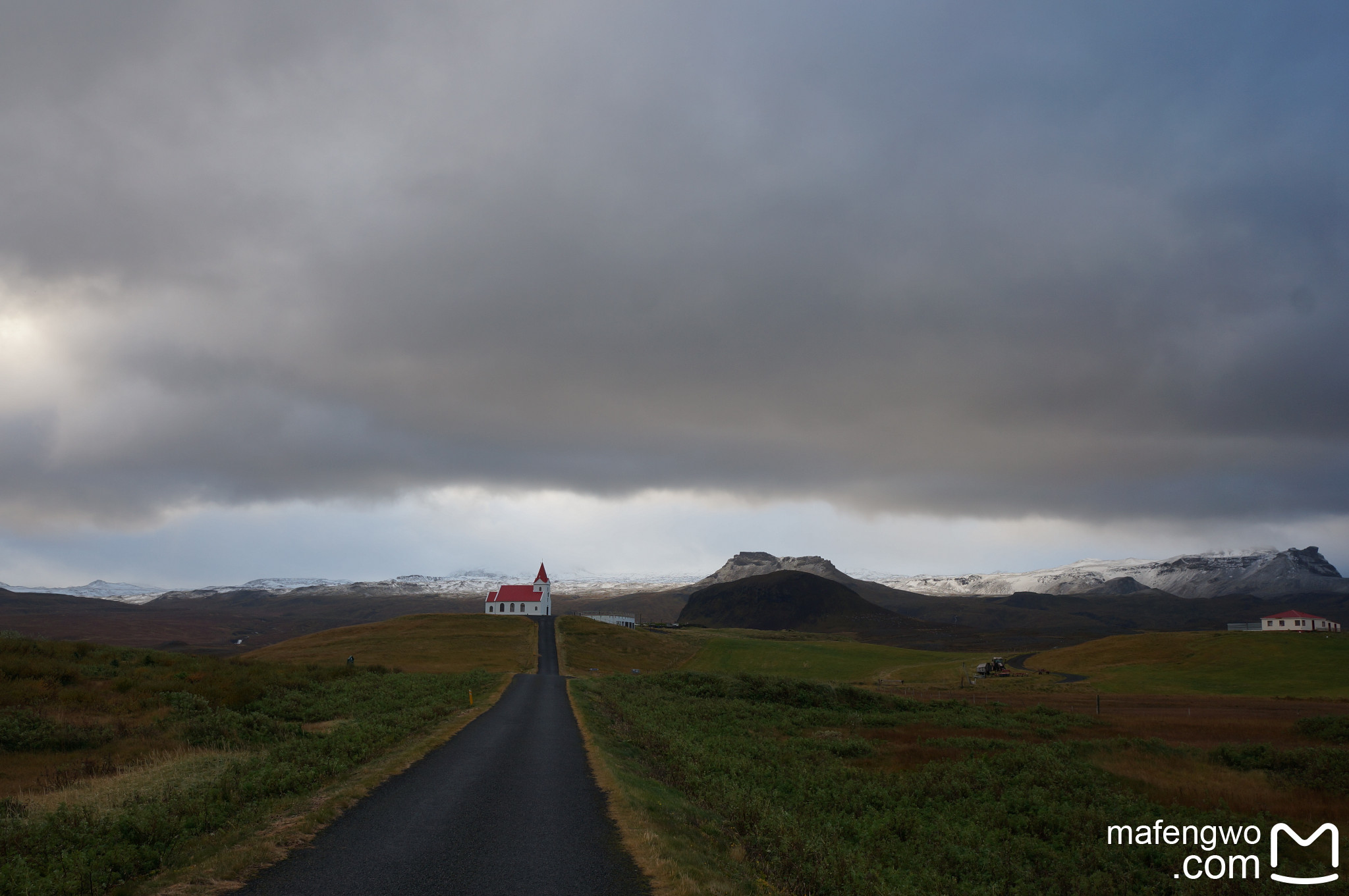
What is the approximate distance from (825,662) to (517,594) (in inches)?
2707

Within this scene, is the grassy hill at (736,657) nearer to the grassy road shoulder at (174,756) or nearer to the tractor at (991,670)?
the tractor at (991,670)

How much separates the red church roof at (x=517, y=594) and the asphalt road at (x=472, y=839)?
117710 mm

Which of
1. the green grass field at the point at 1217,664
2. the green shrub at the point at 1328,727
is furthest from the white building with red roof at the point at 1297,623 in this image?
the green shrub at the point at 1328,727

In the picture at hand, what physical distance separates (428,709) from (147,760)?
14842mm

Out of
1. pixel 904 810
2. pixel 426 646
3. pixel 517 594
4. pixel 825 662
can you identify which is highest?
pixel 904 810

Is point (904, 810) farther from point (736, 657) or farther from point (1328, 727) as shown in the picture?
point (736, 657)

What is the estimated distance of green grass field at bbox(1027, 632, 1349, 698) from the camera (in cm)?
7425

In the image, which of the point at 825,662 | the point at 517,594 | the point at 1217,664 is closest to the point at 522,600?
the point at 517,594

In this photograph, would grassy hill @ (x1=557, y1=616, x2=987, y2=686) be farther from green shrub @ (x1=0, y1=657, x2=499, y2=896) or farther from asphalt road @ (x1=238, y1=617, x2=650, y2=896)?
asphalt road @ (x1=238, y1=617, x2=650, y2=896)

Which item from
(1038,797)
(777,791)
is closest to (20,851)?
(777,791)

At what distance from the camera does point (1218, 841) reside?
58.8 ft

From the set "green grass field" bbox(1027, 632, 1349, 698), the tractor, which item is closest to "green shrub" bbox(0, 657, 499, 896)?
the tractor

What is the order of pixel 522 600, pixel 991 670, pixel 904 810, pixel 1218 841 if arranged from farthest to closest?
pixel 522 600 < pixel 991 670 < pixel 904 810 < pixel 1218 841

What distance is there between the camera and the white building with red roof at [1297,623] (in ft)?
403
